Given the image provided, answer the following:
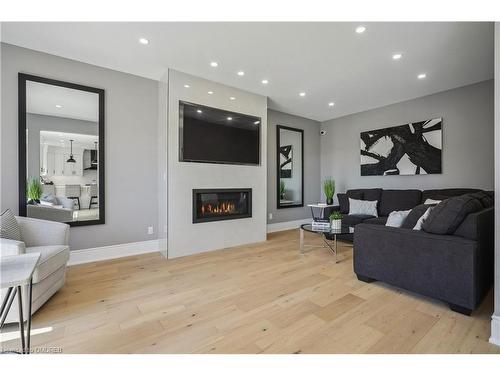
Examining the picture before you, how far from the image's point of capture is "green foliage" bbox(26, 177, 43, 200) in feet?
8.77

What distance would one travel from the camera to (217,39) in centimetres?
243

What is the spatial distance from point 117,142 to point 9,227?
1539 mm

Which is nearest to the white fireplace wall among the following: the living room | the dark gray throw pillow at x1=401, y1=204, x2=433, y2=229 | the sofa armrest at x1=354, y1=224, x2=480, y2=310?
the living room

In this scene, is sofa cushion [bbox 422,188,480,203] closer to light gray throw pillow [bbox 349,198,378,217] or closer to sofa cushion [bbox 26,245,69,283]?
light gray throw pillow [bbox 349,198,378,217]

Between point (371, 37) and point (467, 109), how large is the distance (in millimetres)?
A: 2511

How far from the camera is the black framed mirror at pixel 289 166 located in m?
4.99

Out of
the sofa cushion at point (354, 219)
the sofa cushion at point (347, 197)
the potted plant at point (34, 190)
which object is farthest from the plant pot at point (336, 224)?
the potted plant at point (34, 190)

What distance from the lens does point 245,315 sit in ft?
5.97

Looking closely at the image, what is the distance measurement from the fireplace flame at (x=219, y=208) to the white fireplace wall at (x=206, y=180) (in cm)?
17

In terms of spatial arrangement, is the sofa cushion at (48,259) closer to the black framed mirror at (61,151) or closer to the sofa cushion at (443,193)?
the black framed mirror at (61,151)

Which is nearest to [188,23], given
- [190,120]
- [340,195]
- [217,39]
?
[217,39]

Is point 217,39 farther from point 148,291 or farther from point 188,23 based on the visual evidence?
point 148,291

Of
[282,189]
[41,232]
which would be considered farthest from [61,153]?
[282,189]

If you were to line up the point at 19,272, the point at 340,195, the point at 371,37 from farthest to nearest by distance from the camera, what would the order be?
the point at 340,195, the point at 371,37, the point at 19,272
